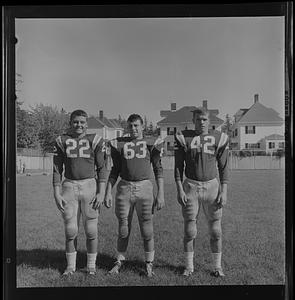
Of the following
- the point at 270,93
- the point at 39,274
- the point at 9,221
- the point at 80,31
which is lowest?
the point at 39,274

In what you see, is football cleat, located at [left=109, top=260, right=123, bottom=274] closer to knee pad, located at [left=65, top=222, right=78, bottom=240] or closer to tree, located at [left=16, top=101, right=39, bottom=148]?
knee pad, located at [left=65, top=222, right=78, bottom=240]

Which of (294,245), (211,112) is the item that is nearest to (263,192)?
(294,245)

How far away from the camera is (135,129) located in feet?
9.55

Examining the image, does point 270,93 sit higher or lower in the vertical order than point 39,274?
higher

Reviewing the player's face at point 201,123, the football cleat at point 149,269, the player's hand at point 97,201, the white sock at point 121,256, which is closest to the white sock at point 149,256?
the football cleat at point 149,269

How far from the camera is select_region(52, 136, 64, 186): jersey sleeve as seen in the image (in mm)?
2912

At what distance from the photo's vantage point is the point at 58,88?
2902 mm

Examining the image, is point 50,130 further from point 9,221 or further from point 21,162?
point 9,221

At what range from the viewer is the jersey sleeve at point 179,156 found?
9.55 ft

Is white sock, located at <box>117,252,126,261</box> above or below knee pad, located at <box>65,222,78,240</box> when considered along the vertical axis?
below

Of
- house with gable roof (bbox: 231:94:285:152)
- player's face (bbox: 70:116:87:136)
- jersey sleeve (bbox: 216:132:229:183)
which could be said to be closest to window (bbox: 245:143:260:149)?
house with gable roof (bbox: 231:94:285:152)

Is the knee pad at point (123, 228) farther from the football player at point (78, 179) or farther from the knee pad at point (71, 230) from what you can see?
the knee pad at point (71, 230)

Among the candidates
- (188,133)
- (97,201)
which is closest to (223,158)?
(188,133)

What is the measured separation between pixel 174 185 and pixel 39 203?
76 cm
